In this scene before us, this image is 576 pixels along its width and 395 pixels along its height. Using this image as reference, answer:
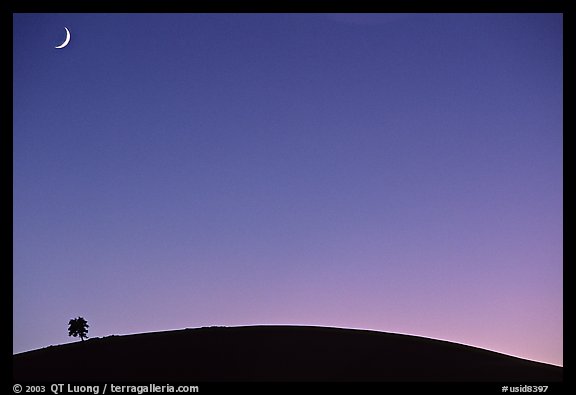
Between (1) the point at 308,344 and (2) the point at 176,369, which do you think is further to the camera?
(1) the point at 308,344

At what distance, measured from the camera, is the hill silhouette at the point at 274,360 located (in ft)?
21.1

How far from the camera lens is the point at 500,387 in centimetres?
550

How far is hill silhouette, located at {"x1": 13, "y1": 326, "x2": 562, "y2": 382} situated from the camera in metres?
6.44

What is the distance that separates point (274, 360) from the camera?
24.6 feet
